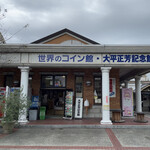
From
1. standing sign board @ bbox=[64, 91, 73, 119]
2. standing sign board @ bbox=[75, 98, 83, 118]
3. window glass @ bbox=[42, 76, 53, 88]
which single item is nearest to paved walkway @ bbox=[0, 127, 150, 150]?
standing sign board @ bbox=[64, 91, 73, 119]

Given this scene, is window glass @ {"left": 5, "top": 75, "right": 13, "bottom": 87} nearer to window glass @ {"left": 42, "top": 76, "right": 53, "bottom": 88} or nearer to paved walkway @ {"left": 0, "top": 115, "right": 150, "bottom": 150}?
window glass @ {"left": 42, "top": 76, "right": 53, "bottom": 88}

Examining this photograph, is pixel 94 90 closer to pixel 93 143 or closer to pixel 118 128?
pixel 118 128

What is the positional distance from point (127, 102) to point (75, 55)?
6.13 m

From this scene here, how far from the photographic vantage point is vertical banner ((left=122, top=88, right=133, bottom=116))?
12.7m

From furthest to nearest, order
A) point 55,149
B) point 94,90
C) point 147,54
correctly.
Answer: point 94,90
point 147,54
point 55,149

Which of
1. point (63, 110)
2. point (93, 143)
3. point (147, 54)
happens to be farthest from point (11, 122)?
point (147, 54)

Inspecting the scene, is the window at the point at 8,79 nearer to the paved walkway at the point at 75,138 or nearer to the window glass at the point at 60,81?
the window glass at the point at 60,81

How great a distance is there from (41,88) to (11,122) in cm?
472

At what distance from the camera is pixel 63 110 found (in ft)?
41.2

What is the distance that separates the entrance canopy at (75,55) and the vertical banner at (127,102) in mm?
3740

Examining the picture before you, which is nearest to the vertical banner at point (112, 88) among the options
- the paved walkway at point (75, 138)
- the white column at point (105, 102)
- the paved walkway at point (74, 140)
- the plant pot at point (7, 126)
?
the white column at point (105, 102)

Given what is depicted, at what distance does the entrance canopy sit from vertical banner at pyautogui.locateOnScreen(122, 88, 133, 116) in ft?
12.3

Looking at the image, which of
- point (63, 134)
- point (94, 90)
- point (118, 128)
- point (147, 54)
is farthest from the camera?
point (94, 90)

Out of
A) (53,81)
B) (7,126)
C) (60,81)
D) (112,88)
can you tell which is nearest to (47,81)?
(53,81)
